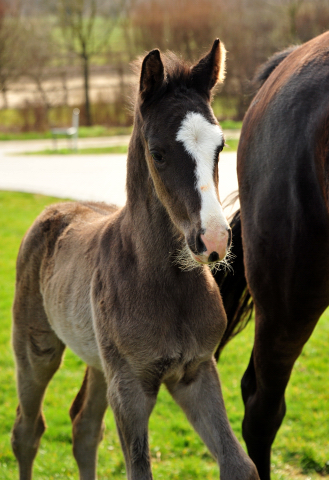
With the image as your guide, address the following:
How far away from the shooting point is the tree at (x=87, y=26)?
24109 millimetres

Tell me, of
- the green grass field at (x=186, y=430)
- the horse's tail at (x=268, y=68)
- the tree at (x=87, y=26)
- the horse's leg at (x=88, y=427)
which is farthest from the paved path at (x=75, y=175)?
the tree at (x=87, y=26)

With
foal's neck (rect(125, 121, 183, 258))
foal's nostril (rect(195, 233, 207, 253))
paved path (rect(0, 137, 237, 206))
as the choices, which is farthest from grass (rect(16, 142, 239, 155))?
foal's nostril (rect(195, 233, 207, 253))

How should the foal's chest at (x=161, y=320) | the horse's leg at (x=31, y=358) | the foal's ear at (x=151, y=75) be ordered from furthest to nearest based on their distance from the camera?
the horse's leg at (x=31, y=358) < the foal's chest at (x=161, y=320) < the foal's ear at (x=151, y=75)

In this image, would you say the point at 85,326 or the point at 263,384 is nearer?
the point at 85,326

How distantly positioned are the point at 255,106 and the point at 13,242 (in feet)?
20.0

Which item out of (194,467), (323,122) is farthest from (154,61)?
(194,467)

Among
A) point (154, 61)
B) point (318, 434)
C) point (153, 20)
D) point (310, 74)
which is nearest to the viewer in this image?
point (154, 61)

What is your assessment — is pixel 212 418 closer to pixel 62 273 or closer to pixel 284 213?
pixel 284 213

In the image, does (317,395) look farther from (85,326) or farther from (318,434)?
(85,326)

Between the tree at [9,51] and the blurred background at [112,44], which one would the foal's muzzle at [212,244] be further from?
the tree at [9,51]

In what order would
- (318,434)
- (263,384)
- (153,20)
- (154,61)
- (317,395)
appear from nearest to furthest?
(154,61), (263,384), (318,434), (317,395), (153,20)

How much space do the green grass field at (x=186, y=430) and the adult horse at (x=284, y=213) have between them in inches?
30.2

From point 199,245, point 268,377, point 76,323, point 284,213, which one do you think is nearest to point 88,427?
point 76,323

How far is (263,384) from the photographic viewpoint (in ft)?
9.17
